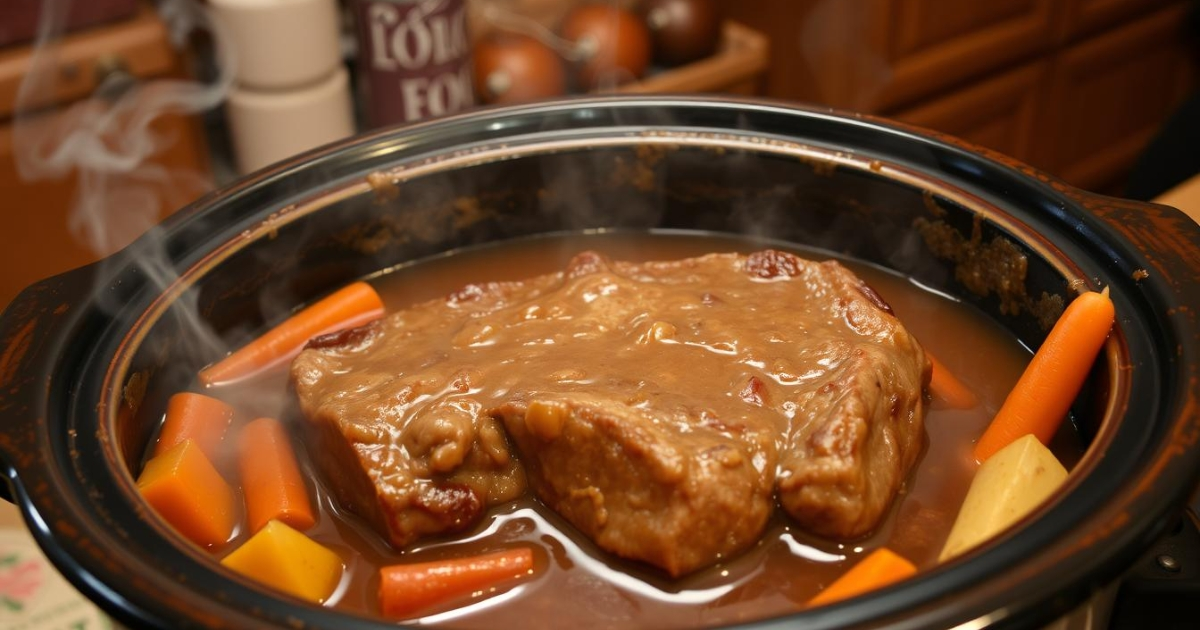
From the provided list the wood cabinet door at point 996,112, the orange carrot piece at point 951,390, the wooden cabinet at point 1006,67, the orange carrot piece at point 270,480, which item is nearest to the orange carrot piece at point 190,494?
the orange carrot piece at point 270,480

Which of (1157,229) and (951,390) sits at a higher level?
(1157,229)

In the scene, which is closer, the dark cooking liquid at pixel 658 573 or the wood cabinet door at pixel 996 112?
the dark cooking liquid at pixel 658 573

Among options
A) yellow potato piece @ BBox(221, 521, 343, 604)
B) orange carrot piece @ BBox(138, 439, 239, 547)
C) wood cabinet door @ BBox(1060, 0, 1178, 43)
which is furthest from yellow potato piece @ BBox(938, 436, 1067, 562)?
wood cabinet door @ BBox(1060, 0, 1178, 43)

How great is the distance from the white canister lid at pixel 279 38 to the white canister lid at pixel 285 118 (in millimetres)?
41

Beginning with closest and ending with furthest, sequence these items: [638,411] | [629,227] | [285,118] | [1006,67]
A: [638,411] < [629,227] < [285,118] < [1006,67]

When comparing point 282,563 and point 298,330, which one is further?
point 298,330

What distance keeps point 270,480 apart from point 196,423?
0.74 ft

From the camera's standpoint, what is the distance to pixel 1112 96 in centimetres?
483

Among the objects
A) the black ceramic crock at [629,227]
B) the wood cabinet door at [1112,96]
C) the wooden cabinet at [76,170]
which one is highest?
the black ceramic crock at [629,227]

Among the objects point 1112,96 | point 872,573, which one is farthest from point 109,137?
point 1112,96

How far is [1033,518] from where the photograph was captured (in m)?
1.14

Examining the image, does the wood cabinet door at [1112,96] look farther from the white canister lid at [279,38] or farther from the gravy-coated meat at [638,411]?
the gravy-coated meat at [638,411]

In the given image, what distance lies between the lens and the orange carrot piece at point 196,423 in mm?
1725

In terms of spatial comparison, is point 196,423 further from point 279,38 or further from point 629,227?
point 279,38
